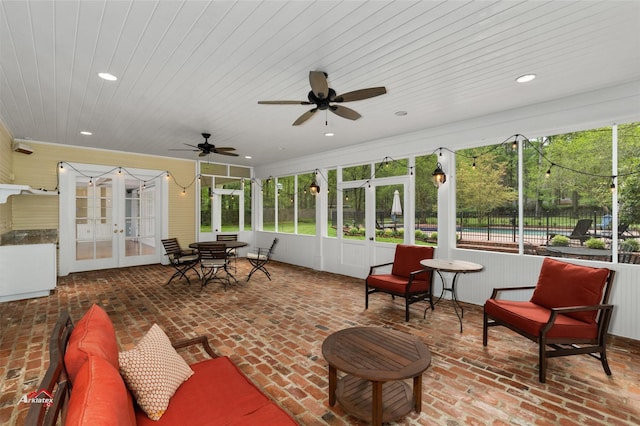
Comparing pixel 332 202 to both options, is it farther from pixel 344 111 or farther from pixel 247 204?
pixel 344 111

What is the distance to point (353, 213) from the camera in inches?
259

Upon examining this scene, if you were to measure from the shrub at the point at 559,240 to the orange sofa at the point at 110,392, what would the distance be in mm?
4433

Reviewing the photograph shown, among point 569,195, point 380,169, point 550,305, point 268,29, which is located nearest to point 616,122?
point 569,195

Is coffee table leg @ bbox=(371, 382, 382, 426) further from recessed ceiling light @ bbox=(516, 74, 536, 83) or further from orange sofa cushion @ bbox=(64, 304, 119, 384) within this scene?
recessed ceiling light @ bbox=(516, 74, 536, 83)

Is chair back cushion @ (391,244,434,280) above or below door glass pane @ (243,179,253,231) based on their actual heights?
below

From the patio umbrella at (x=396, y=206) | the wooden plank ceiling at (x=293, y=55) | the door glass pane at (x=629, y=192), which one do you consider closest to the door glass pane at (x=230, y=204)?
the wooden plank ceiling at (x=293, y=55)

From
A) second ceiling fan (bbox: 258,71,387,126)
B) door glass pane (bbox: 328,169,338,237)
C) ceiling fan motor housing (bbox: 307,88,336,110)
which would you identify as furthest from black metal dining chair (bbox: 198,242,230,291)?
ceiling fan motor housing (bbox: 307,88,336,110)

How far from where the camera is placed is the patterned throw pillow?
142 cm

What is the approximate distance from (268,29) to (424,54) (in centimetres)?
145

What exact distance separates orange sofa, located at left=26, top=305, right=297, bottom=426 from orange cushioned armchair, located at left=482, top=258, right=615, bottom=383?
2.46 metres

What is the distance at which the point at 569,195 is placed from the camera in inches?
158

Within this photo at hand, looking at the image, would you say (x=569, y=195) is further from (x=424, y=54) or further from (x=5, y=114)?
(x=5, y=114)

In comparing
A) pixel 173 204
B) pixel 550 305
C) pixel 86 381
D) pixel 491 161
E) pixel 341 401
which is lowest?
pixel 341 401

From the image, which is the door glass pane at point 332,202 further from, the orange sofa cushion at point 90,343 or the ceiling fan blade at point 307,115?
the orange sofa cushion at point 90,343
